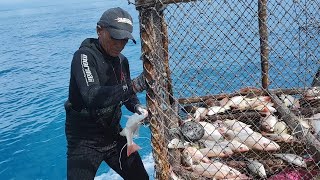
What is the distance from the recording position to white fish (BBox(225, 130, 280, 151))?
4.08 m

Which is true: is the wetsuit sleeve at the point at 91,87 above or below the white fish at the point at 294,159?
above

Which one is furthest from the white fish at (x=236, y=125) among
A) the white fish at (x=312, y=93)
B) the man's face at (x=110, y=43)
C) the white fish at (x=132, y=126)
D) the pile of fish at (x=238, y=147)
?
the man's face at (x=110, y=43)

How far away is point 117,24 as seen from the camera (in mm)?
2744

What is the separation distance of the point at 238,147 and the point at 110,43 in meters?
2.15

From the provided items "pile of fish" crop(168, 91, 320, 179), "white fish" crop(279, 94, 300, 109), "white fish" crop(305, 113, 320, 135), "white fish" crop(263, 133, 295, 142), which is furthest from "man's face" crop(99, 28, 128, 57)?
"white fish" crop(279, 94, 300, 109)

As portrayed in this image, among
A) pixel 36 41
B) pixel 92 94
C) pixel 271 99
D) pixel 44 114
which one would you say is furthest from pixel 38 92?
pixel 36 41

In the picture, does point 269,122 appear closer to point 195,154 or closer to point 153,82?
point 195,154

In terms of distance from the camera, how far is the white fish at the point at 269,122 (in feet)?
14.9

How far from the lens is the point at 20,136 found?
25.9 ft

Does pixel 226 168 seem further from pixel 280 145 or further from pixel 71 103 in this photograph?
pixel 71 103

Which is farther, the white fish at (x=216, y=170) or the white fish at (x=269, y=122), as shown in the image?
the white fish at (x=269, y=122)

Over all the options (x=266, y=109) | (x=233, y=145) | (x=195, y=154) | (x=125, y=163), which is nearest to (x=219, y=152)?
(x=233, y=145)

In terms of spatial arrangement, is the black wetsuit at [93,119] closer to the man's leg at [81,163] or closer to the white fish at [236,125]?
the man's leg at [81,163]

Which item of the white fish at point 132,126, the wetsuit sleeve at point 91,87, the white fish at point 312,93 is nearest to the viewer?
the wetsuit sleeve at point 91,87
